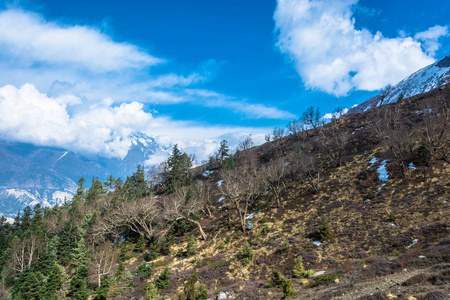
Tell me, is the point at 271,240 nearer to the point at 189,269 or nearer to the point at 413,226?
the point at 189,269

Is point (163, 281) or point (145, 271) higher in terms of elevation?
point (145, 271)

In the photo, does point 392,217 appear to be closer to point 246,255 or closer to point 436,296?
point 246,255

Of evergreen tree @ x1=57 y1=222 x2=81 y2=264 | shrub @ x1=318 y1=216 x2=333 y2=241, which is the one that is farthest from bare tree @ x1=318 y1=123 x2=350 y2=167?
evergreen tree @ x1=57 y1=222 x2=81 y2=264

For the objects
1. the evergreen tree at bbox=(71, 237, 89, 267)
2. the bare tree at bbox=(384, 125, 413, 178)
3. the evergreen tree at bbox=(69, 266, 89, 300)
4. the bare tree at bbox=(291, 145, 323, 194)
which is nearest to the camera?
the evergreen tree at bbox=(69, 266, 89, 300)

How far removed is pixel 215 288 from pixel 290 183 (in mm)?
37093

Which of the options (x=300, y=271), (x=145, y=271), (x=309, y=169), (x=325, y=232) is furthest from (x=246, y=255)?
(x=309, y=169)

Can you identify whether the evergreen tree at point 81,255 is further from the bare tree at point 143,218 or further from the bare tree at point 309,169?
the bare tree at point 309,169

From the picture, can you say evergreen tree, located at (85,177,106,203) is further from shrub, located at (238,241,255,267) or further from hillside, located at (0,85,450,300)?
shrub, located at (238,241,255,267)

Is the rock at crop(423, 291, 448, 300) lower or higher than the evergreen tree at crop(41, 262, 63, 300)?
higher

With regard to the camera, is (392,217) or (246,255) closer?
(392,217)

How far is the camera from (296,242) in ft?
98.9

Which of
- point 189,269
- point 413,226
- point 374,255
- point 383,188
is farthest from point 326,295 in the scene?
point 383,188

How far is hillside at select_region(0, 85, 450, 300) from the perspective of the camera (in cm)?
1836

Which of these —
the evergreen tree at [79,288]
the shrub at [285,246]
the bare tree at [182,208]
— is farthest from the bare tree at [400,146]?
the evergreen tree at [79,288]
